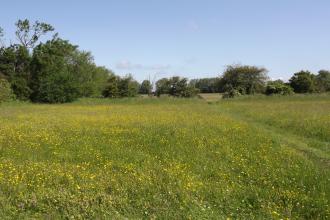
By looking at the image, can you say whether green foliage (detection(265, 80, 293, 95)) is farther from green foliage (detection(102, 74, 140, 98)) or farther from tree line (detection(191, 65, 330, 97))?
green foliage (detection(102, 74, 140, 98))

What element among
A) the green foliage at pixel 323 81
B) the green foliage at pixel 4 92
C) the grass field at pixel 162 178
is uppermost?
the green foliage at pixel 323 81

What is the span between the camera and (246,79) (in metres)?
102

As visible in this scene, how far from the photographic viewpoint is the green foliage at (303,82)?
319 feet

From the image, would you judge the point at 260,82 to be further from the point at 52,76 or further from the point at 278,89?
the point at 52,76

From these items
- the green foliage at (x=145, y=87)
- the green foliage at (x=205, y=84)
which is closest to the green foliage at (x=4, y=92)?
the green foliage at (x=145, y=87)

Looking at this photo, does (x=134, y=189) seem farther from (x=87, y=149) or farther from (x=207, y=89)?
(x=207, y=89)

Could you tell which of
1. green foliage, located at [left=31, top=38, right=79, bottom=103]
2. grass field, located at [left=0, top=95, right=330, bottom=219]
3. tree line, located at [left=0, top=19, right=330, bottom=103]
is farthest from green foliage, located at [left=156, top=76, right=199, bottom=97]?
grass field, located at [left=0, top=95, right=330, bottom=219]

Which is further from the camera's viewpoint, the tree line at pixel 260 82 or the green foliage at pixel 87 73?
the tree line at pixel 260 82

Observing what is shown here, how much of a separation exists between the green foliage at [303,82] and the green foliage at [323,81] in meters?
3.59

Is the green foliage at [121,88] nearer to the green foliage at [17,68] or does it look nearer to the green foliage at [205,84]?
the green foliage at [17,68]

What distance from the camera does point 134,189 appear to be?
9.46 meters

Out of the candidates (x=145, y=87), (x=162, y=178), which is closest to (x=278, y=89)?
(x=145, y=87)

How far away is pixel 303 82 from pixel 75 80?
52.9 metres

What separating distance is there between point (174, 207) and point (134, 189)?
4.42 ft
